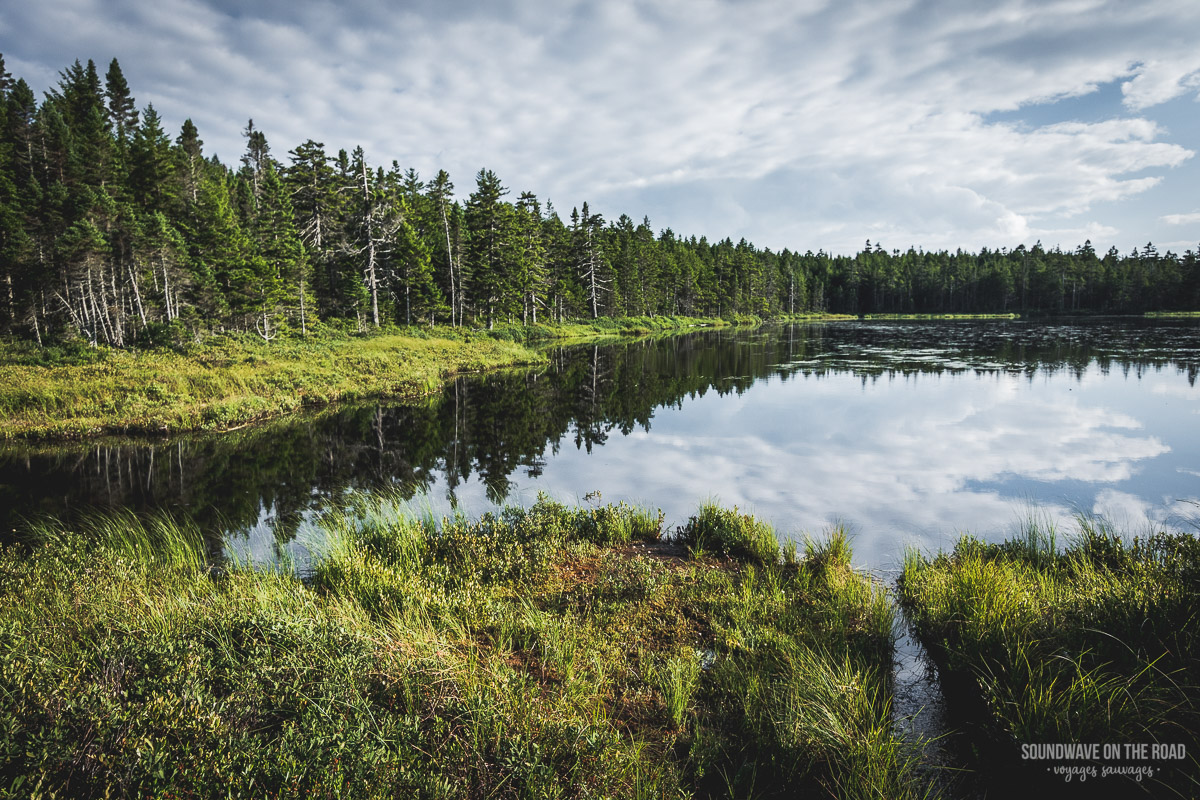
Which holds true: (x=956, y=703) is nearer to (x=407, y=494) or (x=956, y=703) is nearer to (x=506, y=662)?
(x=506, y=662)

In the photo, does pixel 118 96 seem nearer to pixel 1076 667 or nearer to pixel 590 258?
pixel 590 258

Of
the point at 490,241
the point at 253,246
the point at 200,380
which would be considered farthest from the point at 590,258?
the point at 200,380

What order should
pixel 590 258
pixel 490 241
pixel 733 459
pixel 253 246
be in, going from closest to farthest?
pixel 733 459, pixel 253 246, pixel 490 241, pixel 590 258

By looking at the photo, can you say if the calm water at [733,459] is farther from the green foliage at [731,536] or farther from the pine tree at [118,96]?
the pine tree at [118,96]

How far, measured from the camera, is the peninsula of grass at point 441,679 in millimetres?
3209

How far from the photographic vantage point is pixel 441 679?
14.0 feet

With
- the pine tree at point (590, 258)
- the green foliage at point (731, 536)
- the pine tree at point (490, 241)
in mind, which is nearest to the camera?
the green foliage at point (731, 536)

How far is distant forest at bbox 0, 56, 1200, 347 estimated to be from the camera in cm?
3269

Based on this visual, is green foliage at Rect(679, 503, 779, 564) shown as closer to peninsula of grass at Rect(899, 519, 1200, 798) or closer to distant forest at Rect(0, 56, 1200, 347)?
peninsula of grass at Rect(899, 519, 1200, 798)

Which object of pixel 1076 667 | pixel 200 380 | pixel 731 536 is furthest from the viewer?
pixel 200 380

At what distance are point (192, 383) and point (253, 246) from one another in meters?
22.6

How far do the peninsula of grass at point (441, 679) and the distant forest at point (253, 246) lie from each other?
29530 millimetres

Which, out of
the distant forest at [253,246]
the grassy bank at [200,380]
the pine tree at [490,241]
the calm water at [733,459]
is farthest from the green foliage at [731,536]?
the pine tree at [490,241]

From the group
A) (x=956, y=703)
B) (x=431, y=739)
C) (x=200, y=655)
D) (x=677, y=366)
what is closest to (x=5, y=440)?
(x=200, y=655)
